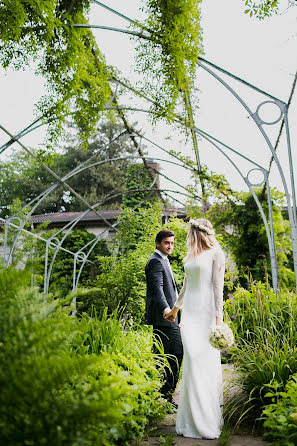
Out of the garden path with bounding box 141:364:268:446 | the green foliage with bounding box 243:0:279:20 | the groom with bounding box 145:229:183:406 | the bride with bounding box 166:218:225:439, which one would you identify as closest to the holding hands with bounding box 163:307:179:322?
the groom with bounding box 145:229:183:406

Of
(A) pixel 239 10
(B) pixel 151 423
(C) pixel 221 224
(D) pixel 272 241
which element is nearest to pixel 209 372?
(B) pixel 151 423

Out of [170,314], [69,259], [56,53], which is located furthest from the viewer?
[69,259]

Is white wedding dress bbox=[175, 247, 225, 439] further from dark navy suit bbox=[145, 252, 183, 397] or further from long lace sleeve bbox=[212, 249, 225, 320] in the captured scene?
dark navy suit bbox=[145, 252, 183, 397]

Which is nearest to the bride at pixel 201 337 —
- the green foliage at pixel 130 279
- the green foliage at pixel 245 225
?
the green foliage at pixel 130 279

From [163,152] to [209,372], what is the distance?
650 centimetres

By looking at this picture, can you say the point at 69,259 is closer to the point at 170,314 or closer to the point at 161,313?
the point at 161,313

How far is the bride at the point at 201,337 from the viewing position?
11.7 ft

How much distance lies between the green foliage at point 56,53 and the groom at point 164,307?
6.82 ft

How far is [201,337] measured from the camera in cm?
382

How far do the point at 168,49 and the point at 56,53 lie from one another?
127 centimetres

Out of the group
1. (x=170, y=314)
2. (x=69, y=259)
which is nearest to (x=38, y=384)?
(x=170, y=314)

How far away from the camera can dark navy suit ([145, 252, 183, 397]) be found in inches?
176

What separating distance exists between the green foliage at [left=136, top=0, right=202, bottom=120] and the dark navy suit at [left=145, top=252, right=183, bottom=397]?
214 centimetres

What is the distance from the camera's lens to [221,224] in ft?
30.5
